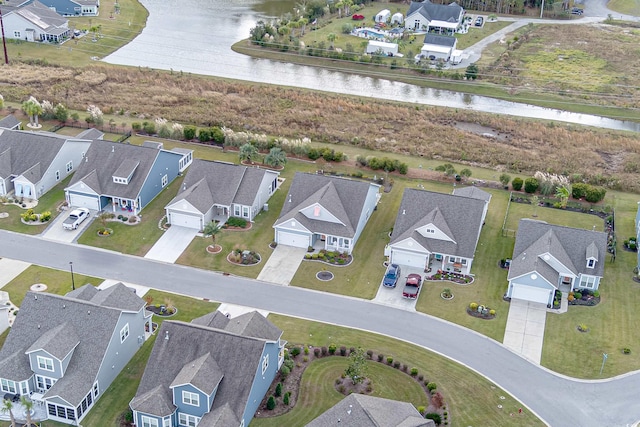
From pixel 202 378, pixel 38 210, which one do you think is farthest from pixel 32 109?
pixel 202 378

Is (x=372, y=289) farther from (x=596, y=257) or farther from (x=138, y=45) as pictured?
(x=138, y=45)

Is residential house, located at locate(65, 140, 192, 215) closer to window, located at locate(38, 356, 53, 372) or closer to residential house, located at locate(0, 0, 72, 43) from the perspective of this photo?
window, located at locate(38, 356, 53, 372)

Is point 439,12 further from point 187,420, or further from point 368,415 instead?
point 187,420

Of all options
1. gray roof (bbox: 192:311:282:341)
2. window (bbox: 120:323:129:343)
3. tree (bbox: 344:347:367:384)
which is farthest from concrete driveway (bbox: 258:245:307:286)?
window (bbox: 120:323:129:343)

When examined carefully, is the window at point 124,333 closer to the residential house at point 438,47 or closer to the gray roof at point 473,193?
the gray roof at point 473,193

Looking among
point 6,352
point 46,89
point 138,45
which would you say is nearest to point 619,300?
point 6,352

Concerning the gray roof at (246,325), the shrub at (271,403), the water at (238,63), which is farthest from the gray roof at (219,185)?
the water at (238,63)
